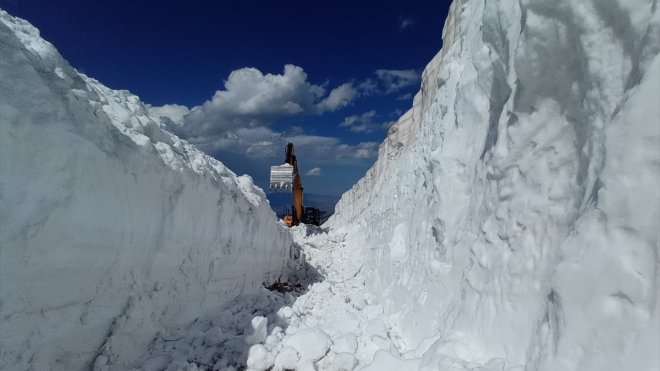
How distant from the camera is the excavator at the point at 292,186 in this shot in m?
21.1

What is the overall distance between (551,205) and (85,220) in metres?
4.53

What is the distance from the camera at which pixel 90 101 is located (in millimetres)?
4305

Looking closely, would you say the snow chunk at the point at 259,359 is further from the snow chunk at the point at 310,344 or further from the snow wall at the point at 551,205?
the snow wall at the point at 551,205

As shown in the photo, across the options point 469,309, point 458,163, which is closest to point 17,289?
point 469,309

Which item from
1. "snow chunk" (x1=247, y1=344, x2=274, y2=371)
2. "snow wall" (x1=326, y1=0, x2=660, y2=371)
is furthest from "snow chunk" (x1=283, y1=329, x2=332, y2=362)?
"snow wall" (x1=326, y1=0, x2=660, y2=371)

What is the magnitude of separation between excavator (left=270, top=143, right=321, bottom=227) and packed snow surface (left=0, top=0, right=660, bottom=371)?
14.2 metres

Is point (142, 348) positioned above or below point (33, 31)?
below

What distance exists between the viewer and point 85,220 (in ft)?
12.6

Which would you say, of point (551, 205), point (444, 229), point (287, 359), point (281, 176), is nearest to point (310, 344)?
point (287, 359)

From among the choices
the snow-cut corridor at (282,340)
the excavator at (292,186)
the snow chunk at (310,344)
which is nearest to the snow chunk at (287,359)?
the snow-cut corridor at (282,340)

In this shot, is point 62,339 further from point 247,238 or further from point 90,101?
point 247,238

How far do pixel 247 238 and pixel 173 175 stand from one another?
10.6ft

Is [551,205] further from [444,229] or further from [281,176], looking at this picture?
[281,176]

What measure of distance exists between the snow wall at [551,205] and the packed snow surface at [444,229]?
1cm
